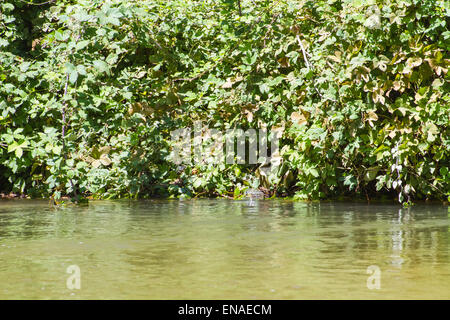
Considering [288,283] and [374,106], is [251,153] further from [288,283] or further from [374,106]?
[288,283]

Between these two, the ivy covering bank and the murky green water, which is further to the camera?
the ivy covering bank

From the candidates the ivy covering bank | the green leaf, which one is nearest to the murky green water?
the ivy covering bank

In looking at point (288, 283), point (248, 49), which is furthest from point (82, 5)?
point (288, 283)

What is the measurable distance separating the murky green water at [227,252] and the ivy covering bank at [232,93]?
0.64 metres

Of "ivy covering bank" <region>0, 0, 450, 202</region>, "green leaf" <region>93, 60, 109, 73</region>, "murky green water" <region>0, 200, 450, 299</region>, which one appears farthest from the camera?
"ivy covering bank" <region>0, 0, 450, 202</region>

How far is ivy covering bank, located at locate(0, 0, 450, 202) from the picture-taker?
6.88 metres

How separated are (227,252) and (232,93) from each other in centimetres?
394

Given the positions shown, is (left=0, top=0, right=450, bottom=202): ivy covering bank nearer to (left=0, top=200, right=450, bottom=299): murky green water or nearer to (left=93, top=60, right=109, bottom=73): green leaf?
(left=93, top=60, right=109, bottom=73): green leaf

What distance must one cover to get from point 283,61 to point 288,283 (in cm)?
470

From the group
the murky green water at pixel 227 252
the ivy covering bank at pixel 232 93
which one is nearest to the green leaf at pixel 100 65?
the ivy covering bank at pixel 232 93

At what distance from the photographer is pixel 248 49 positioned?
764cm

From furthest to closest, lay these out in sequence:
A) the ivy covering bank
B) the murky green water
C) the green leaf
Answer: the ivy covering bank < the green leaf < the murky green water

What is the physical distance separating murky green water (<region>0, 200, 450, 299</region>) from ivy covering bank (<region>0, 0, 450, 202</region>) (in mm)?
644

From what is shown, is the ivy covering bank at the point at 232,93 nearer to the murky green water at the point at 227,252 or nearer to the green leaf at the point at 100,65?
the green leaf at the point at 100,65
